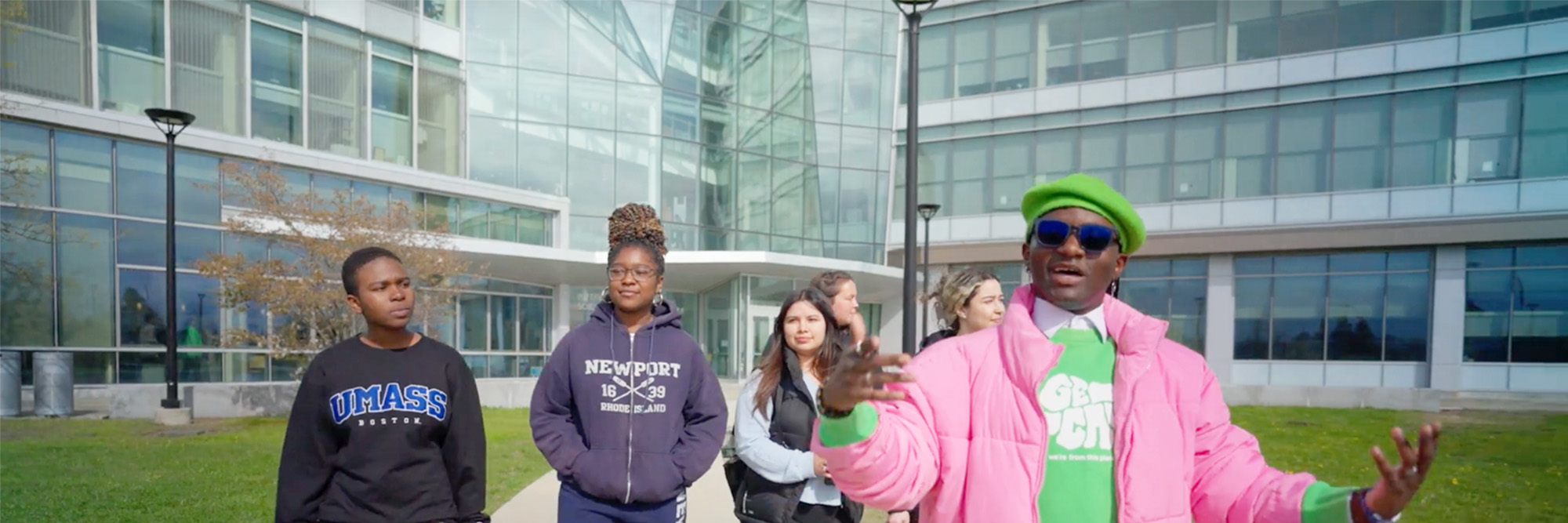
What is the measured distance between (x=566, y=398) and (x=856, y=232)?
26388mm

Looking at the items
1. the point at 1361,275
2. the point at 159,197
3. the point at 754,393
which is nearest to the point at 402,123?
the point at 159,197

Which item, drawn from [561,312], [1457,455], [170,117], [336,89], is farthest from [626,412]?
[561,312]

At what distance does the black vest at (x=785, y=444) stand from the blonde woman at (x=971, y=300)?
889mm

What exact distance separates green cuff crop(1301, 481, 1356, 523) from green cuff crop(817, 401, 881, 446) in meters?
0.99

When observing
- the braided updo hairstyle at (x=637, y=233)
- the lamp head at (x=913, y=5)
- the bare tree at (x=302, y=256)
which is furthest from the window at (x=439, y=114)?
the braided updo hairstyle at (x=637, y=233)

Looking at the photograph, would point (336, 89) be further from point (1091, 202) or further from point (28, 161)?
point (1091, 202)

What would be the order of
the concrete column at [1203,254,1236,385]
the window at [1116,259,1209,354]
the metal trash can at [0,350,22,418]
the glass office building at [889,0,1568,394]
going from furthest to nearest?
the window at [1116,259,1209,354] → the concrete column at [1203,254,1236,385] → the glass office building at [889,0,1568,394] → the metal trash can at [0,350,22,418]

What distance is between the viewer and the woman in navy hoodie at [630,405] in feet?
11.7

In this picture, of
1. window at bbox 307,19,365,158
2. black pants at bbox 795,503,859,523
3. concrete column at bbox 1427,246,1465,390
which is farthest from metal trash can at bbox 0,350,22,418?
concrete column at bbox 1427,246,1465,390

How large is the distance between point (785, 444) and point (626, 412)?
2.85 feet

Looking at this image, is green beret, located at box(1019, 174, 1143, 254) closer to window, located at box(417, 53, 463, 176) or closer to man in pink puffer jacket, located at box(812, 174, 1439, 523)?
man in pink puffer jacket, located at box(812, 174, 1439, 523)

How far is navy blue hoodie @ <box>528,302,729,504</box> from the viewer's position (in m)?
3.56

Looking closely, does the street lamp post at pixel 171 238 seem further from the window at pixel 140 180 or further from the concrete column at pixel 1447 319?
the concrete column at pixel 1447 319

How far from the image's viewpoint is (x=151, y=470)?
32.8ft
